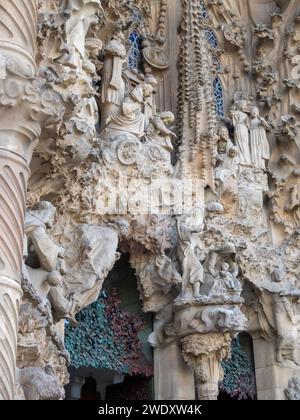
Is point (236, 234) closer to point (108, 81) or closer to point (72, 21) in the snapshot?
point (108, 81)

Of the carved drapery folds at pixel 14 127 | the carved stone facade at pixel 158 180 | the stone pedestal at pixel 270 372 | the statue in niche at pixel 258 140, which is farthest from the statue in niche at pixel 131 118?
the stone pedestal at pixel 270 372

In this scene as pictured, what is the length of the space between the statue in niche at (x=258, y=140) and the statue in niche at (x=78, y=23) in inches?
177

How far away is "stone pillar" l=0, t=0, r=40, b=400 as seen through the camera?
4938mm

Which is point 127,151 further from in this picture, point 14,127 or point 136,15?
point 14,127

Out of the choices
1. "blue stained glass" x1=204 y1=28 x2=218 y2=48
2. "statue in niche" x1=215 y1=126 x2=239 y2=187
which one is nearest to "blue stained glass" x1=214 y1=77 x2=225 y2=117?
"blue stained glass" x1=204 y1=28 x2=218 y2=48

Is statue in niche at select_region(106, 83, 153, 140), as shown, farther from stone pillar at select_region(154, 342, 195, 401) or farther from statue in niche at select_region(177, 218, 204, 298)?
stone pillar at select_region(154, 342, 195, 401)

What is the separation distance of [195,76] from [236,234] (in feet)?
7.73

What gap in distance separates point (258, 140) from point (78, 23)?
192 inches

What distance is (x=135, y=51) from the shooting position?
36.1 feet

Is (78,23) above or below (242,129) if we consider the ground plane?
below

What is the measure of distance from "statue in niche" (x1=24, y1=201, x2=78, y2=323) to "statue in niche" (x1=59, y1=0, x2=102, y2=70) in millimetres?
1490

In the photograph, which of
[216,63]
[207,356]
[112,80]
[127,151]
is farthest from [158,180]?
[216,63]

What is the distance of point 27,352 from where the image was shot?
6.13m

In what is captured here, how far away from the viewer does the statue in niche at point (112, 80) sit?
9336mm
